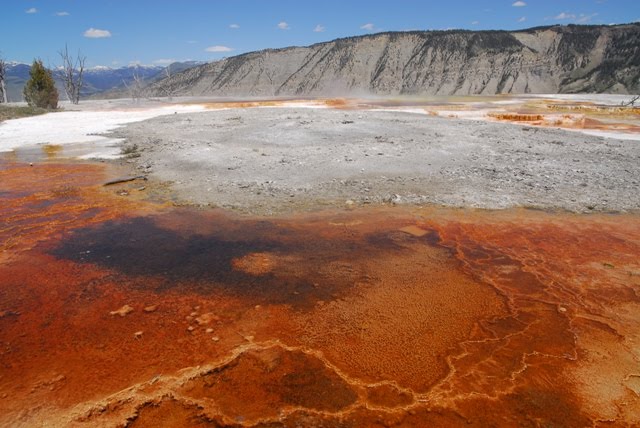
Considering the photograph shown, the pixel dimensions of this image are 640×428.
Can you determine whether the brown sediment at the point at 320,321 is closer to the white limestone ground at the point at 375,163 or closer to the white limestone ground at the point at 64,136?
the white limestone ground at the point at 375,163

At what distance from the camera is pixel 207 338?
13.3 feet

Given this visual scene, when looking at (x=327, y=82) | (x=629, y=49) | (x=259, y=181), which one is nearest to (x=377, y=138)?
(x=259, y=181)

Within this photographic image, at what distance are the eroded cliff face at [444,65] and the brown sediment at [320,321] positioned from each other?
60141 millimetres

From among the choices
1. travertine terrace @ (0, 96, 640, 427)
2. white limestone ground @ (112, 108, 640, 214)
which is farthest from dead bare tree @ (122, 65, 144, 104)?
travertine terrace @ (0, 96, 640, 427)

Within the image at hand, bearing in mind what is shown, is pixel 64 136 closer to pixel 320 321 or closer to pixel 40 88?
pixel 320 321

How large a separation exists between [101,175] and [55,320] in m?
7.13

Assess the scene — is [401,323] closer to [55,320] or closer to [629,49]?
[55,320]

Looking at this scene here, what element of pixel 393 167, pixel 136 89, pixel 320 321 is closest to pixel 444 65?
pixel 136 89

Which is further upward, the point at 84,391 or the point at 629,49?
the point at 629,49

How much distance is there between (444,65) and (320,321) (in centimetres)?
6879

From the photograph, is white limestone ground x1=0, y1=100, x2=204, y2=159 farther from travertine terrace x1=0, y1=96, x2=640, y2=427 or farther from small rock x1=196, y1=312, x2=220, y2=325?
small rock x1=196, y1=312, x2=220, y2=325

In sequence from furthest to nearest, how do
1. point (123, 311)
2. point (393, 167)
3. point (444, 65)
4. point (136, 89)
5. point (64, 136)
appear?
point (444, 65) < point (136, 89) < point (64, 136) < point (393, 167) < point (123, 311)

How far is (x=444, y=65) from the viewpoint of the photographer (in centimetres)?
6519

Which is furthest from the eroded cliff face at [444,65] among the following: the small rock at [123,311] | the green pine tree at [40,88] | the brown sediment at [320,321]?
the small rock at [123,311]
